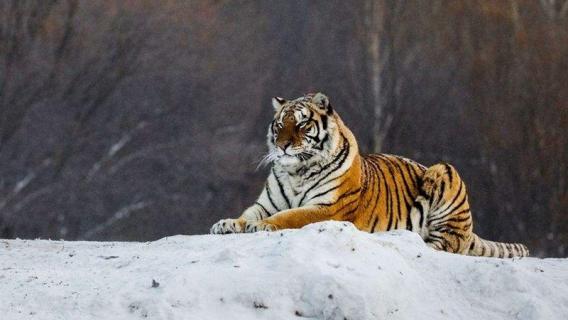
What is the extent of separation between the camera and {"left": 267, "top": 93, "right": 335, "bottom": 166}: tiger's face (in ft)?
26.1

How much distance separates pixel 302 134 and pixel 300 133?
0.01m

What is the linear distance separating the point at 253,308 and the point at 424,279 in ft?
3.54

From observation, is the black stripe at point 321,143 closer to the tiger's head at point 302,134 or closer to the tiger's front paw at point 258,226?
the tiger's head at point 302,134

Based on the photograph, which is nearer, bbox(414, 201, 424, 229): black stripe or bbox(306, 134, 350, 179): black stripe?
bbox(306, 134, 350, 179): black stripe

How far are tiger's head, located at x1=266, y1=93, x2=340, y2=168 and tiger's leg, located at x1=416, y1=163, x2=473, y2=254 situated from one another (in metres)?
0.94

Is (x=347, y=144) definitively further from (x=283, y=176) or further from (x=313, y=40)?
(x=313, y=40)

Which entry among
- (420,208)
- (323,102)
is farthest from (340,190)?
(420,208)

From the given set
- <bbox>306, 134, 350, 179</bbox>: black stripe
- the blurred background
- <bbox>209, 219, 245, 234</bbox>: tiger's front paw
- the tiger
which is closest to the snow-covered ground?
<bbox>209, 219, 245, 234</bbox>: tiger's front paw

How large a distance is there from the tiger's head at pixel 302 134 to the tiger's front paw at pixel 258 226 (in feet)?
2.31

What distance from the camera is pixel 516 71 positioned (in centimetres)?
2244

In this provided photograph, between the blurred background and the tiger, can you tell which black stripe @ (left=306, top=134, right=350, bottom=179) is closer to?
the tiger

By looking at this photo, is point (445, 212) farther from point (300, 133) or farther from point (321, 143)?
point (300, 133)

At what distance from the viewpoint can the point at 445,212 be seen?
859 centimetres

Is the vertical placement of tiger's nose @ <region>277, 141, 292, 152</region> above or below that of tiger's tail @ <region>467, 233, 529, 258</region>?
above
